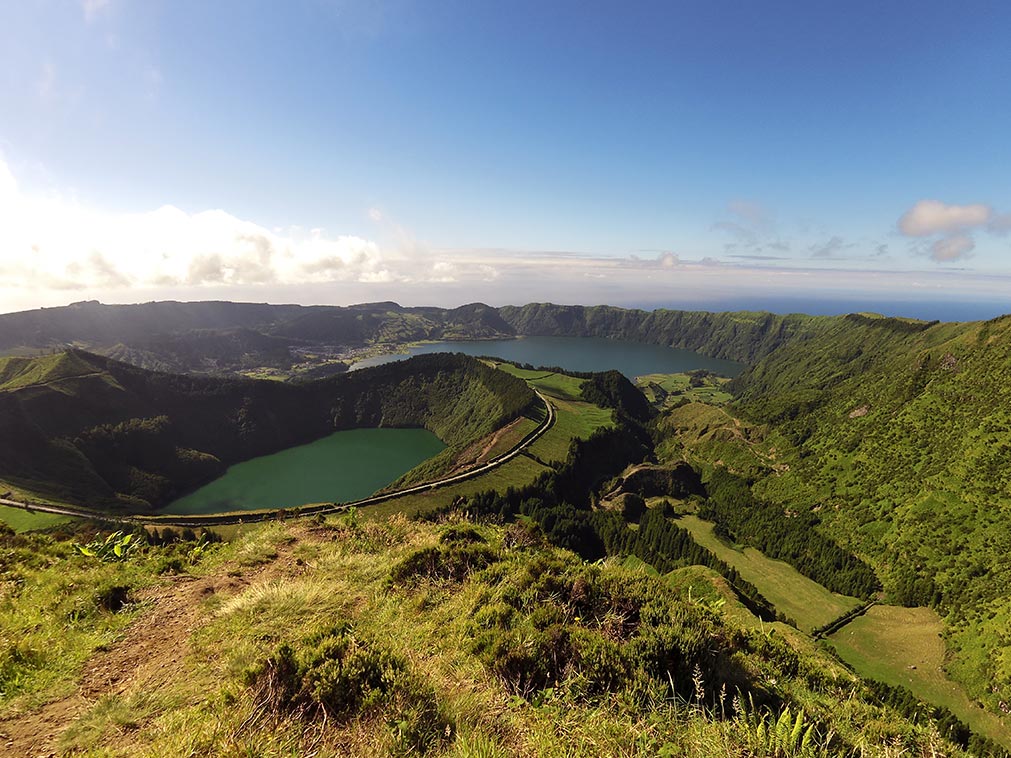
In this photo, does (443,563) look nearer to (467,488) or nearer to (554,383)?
(467,488)

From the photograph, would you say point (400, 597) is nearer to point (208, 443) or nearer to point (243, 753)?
point (243, 753)

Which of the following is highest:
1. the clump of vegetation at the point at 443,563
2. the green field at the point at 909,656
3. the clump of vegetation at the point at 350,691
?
the clump of vegetation at the point at 350,691

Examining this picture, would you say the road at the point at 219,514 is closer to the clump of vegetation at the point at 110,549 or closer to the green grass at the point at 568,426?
the green grass at the point at 568,426

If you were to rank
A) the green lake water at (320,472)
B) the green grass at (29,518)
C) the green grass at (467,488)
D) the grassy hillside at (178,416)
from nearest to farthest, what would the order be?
the green grass at (29,518), the green grass at (467,488), the grassy hillside at (178,416), the green lake water at (320,472)

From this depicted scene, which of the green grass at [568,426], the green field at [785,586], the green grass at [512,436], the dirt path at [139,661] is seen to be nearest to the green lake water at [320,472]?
the green grass at [512,436]

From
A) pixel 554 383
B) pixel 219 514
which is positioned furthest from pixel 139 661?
pixel 554 383

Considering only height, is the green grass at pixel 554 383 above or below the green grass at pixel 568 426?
above

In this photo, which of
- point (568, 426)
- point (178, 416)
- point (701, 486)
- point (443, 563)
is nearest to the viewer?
point (443, 563)

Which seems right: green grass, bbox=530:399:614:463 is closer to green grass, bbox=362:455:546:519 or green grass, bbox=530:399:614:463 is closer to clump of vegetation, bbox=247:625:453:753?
green grass, bbox=362:455:546:519
